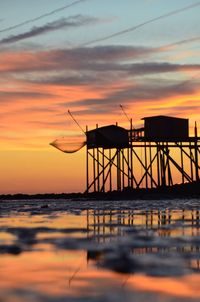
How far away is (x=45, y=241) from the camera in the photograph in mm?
12562

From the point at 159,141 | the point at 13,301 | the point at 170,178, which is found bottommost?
the point at 13,301

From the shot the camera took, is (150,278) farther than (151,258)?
No

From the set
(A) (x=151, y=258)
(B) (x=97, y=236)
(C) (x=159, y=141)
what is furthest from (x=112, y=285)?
(C) (x=159, y=141)

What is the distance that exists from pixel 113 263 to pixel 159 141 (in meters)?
61.8

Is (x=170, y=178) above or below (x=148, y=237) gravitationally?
above

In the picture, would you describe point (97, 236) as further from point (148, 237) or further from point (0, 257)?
point (0, 257)

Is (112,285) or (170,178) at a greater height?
(170,178)

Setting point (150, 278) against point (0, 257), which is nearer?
point (150, 278)

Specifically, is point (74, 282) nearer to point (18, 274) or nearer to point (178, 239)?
point (18, 274)

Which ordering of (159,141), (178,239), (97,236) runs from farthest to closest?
(159,141) < (97,236) < (178,239)

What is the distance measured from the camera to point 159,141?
69.8m

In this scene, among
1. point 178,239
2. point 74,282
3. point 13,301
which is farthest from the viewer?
point 178,239

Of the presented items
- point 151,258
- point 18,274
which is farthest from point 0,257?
point 151,258

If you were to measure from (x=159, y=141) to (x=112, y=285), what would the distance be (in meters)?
63.7
